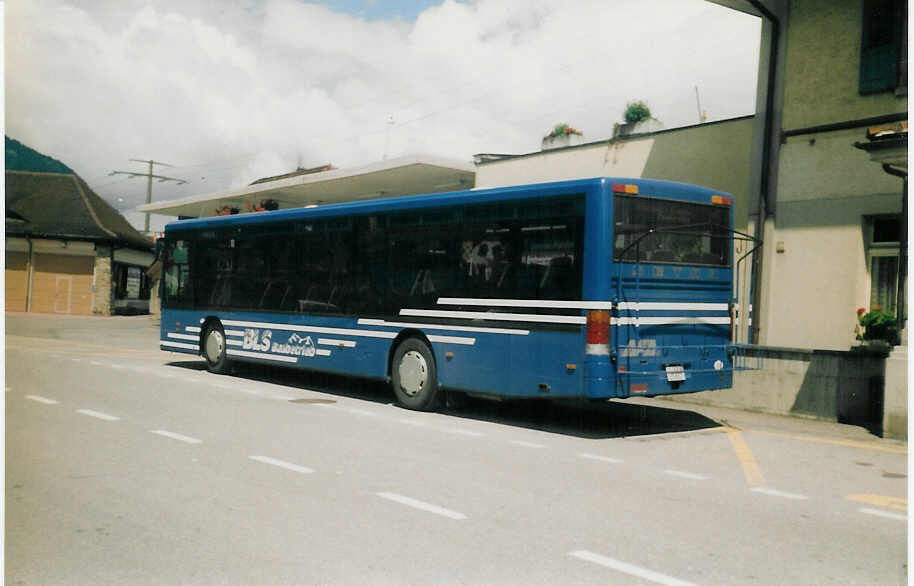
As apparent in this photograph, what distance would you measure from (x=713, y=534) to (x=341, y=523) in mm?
2464

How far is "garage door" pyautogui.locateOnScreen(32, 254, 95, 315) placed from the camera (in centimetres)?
4722

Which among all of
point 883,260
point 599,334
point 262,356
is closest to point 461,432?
point 599,334

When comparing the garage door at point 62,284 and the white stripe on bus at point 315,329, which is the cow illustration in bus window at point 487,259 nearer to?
the white stripe on bus at point 315,329

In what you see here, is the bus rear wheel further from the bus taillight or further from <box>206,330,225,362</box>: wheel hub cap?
the bus taillight

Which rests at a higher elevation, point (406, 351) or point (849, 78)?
point (849, 78)

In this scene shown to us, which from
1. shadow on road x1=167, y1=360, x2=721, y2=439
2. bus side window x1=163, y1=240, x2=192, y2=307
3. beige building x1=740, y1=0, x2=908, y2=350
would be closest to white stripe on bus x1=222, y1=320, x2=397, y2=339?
shadow on road x1=167, y1=360, x2=721, y2=439

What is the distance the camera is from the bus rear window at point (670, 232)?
34.7 feet

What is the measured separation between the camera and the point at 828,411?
42.1 feet

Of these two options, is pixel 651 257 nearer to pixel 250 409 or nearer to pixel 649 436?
pixel 649 436

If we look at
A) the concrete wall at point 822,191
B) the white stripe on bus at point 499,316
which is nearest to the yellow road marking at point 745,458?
the white stripe on bus at point 499,316

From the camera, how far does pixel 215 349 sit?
17.3 meters

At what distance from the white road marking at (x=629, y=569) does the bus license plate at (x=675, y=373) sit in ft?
18.4

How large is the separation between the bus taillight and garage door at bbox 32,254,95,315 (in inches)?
1649

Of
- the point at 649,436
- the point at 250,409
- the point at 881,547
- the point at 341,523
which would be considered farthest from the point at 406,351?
the point at 881,547
